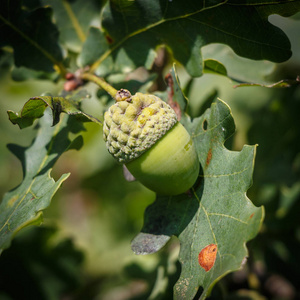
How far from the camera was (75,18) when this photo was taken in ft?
6.57

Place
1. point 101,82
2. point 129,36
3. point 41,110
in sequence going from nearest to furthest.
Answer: point 41,110, point 101,82, point 129,36

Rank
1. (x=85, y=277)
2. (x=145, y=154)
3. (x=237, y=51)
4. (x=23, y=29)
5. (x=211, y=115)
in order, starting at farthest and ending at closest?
(x=85, y=277) → (x=23, y=29) → (x=237, y=51) → (x=211, y=115) → (x=145, y=154)

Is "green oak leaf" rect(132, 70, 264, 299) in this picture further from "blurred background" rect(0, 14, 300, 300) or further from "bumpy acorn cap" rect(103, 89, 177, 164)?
"blurred background" rect(0, 14, 300, 300)

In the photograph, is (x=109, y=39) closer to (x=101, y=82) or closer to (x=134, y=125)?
(x=101, y=82)

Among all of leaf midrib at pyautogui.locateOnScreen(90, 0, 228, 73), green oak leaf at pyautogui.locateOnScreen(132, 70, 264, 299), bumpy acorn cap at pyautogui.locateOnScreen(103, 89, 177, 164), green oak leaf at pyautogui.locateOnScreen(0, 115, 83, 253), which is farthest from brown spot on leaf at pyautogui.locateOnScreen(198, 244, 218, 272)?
leaf midrib at pyautogui.locateOnScreen(90, 0, 228, 73)

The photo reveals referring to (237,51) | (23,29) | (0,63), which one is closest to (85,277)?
(0,63)

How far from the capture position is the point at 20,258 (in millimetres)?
2248

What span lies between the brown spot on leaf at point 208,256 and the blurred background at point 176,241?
700mm

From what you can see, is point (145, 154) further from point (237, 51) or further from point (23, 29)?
point (23, 29)

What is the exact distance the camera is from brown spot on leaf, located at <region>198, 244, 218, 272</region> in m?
1.16

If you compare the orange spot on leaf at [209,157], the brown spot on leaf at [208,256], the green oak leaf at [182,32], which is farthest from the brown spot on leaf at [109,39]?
the brown spot on leaf at [208,256]

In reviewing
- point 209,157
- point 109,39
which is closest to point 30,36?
point 109,39

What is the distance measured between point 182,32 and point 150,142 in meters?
0.60

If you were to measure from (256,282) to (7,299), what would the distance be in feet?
5.16
